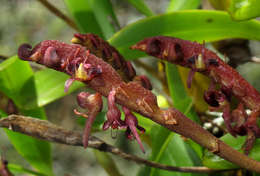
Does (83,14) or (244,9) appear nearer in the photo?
(244,9)

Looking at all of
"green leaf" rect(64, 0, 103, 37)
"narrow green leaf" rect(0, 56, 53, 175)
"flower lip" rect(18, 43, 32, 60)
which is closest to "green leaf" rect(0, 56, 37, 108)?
"narrow green leaf" rect(0, 56, 53, 175)

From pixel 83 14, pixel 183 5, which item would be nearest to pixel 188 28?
pixel 183 5

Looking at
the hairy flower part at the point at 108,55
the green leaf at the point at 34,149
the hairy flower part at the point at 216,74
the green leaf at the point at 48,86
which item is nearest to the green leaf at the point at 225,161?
the hairy flower part at the point at 216,74

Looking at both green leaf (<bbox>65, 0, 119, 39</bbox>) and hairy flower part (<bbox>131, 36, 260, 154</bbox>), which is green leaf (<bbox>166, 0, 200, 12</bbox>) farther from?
hairy flower part (<bbox>131, 36, 260, 154</bbox>)

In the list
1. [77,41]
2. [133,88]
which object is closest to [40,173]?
[77,41]

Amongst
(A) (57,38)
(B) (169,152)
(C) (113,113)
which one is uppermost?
(C) (113,113)

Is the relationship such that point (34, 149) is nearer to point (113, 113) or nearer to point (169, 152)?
point (169, 152)

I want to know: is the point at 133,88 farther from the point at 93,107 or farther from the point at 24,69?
the point at 24,69
